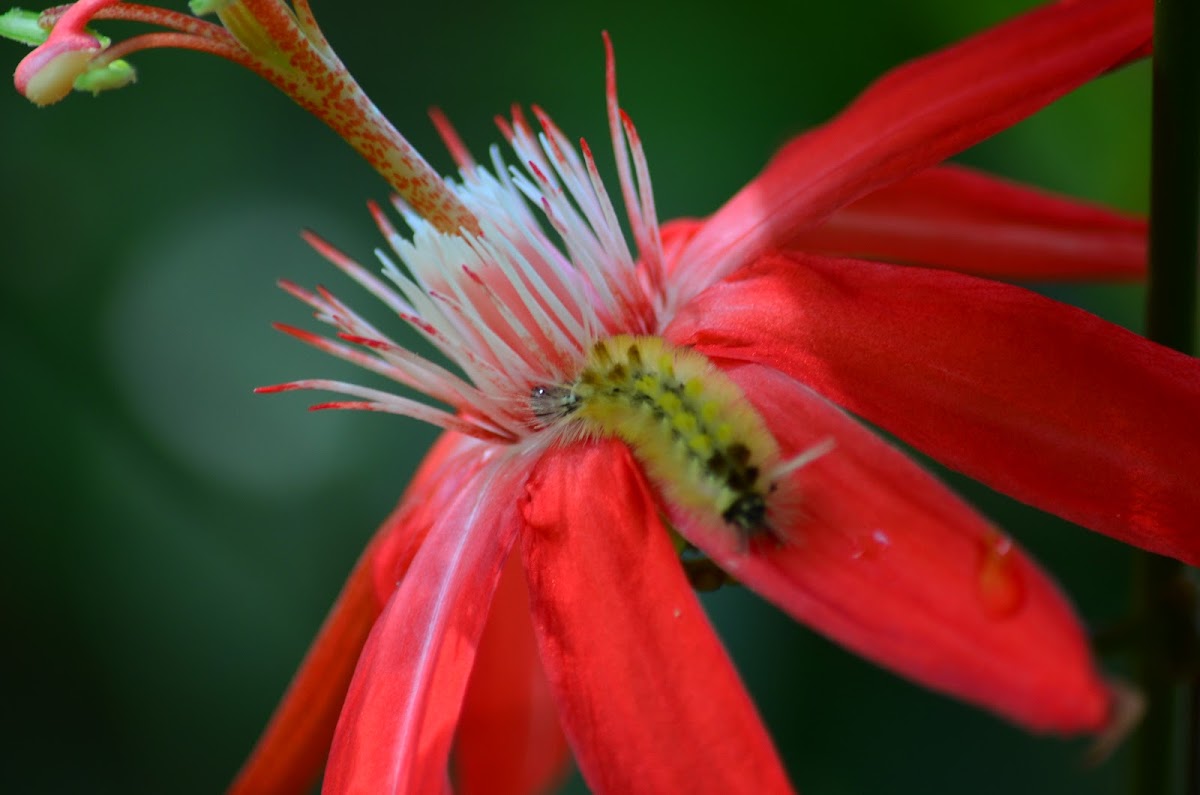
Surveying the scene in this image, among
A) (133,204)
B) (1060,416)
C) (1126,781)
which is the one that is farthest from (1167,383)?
(133,204)

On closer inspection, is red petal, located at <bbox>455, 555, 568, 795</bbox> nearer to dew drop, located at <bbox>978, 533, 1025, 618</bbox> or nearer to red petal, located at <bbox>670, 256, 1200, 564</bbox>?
red petal, located at <bbox>670, 256, 1200, 564</bbox>

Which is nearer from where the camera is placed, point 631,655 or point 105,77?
point 631,655

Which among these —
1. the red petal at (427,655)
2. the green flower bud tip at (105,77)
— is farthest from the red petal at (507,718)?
the green flower bud tip at (105,77)

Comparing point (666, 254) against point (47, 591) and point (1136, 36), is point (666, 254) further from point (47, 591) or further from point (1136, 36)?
point (47, 591)

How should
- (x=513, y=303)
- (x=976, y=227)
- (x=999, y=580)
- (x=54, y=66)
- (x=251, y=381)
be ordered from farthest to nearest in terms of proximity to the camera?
(x=251, y=381), (x=976, y=227), (x=513, y=303), (x=54, y=66), (x=999, y=580)

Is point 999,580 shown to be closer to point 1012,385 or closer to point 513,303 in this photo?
point 1012,385

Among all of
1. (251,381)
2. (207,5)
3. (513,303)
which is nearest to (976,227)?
(513,303)

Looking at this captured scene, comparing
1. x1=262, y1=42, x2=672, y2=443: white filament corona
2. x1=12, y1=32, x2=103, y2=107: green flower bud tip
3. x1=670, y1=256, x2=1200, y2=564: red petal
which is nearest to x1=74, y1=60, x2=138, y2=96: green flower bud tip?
x1=12, y1=32, x2=103, y2=107: green flower bud tip
